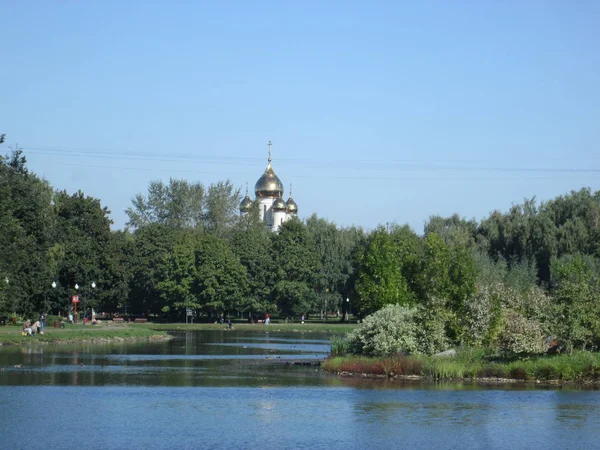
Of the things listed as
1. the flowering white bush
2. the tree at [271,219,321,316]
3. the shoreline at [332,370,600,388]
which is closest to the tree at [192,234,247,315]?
the tree at [271,219,321,316]

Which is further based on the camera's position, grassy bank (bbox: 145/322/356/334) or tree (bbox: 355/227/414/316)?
grassy bank (bbox: 145/322/356/334)

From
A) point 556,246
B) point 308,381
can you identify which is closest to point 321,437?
point 308,381

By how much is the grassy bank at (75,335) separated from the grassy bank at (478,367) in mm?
25811

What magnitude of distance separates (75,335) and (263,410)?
39479 millimetres

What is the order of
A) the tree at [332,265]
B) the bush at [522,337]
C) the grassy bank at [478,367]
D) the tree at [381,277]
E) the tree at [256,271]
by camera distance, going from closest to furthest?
the grassy bank at [478,367] < the bush at [522,337] < the tree at [381,277] < the tree at [256,271] < the tree at [332,265]

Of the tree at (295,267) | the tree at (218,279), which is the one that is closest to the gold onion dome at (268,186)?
the tree at (295,267)

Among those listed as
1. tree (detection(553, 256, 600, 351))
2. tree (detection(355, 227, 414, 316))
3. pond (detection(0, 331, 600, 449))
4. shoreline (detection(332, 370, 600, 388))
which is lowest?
pond (detection(0, 331, 600, 449))

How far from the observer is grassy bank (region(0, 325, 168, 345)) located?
67438 millimetres

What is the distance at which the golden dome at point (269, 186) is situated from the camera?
163 m

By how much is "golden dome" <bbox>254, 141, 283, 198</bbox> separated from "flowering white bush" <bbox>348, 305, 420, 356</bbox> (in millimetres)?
109884

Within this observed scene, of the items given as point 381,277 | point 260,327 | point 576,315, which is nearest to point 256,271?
point 260,327

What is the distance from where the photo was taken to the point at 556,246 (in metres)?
96.9

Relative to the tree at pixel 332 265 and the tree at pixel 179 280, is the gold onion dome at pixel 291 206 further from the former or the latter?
the tree at pixel 179 280

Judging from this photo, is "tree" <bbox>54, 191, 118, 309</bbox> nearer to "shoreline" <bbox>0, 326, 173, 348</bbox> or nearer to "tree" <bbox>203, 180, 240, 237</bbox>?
"shoreline" <bbox>0, 326, 173, 348</bbox>
